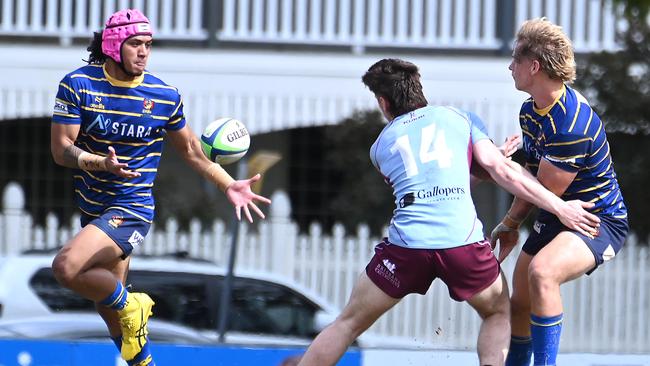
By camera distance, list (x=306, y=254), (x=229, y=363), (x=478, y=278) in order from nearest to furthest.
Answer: (x=478, y=278) < (x=229, y=363) < (x=306, y=254)

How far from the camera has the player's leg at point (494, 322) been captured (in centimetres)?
621

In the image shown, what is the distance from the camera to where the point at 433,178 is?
20.1ft

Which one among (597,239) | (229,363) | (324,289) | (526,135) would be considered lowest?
(324,289)

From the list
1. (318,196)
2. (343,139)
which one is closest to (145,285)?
(343,139)

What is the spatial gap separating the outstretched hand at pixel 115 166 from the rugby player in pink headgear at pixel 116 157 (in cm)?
7

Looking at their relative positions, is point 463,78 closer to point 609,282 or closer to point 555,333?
point 609,282

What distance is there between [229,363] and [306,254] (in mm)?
6217

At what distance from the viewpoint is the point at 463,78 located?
596 inches

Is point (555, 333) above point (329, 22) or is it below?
below

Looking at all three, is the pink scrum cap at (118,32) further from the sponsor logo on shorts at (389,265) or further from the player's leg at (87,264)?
the sponsor logo on shorts at (389,265)

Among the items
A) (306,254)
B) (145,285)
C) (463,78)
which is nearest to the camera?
(145,285)

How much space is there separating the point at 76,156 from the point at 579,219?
2519 mm

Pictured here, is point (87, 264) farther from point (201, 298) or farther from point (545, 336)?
point (201, 298)

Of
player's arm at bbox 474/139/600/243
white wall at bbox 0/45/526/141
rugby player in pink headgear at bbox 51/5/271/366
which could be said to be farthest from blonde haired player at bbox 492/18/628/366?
white wall at bbox 0/45/526/141
